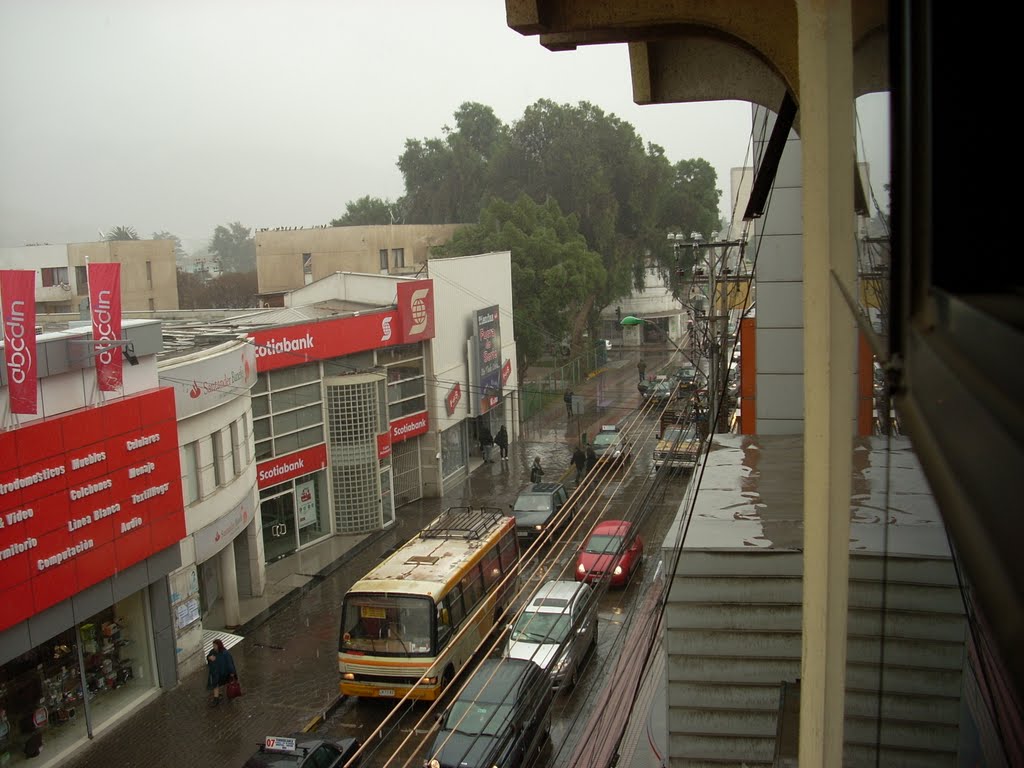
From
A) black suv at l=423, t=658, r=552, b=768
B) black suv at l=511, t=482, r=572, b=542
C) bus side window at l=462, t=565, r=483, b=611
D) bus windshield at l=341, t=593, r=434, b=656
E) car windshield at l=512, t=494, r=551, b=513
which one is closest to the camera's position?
black suv at l=423, t=658, r=552, b=768

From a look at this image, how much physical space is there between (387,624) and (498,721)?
105 inches

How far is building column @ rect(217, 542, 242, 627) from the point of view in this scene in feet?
45.9

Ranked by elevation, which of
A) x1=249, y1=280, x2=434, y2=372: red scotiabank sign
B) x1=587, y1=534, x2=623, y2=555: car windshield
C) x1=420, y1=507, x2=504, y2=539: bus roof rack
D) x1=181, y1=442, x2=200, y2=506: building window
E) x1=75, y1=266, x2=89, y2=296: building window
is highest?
x1=75, y1=266, x2=89, y2=296: building window

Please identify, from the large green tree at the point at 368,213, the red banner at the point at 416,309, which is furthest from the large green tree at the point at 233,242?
the red banner at the point at 416,309

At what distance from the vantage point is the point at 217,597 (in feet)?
48.0

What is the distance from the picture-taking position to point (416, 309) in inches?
834

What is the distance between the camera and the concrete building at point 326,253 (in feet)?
128

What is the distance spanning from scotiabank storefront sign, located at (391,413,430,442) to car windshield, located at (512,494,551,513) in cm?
353

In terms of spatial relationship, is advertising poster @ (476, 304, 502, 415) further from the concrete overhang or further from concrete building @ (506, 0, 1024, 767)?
the concrete overhang

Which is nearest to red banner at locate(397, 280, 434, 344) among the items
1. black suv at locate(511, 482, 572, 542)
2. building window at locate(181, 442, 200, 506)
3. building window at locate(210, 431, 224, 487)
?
black suv at locate(511, 482, 572, 542)

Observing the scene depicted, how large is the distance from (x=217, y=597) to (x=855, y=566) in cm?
1436

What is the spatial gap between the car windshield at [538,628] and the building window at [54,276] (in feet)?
92.5

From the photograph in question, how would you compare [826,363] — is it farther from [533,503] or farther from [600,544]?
[533,503]

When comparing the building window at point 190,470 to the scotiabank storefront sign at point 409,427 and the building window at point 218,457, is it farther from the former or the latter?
the scotiabank storefront sign at point 409,427
